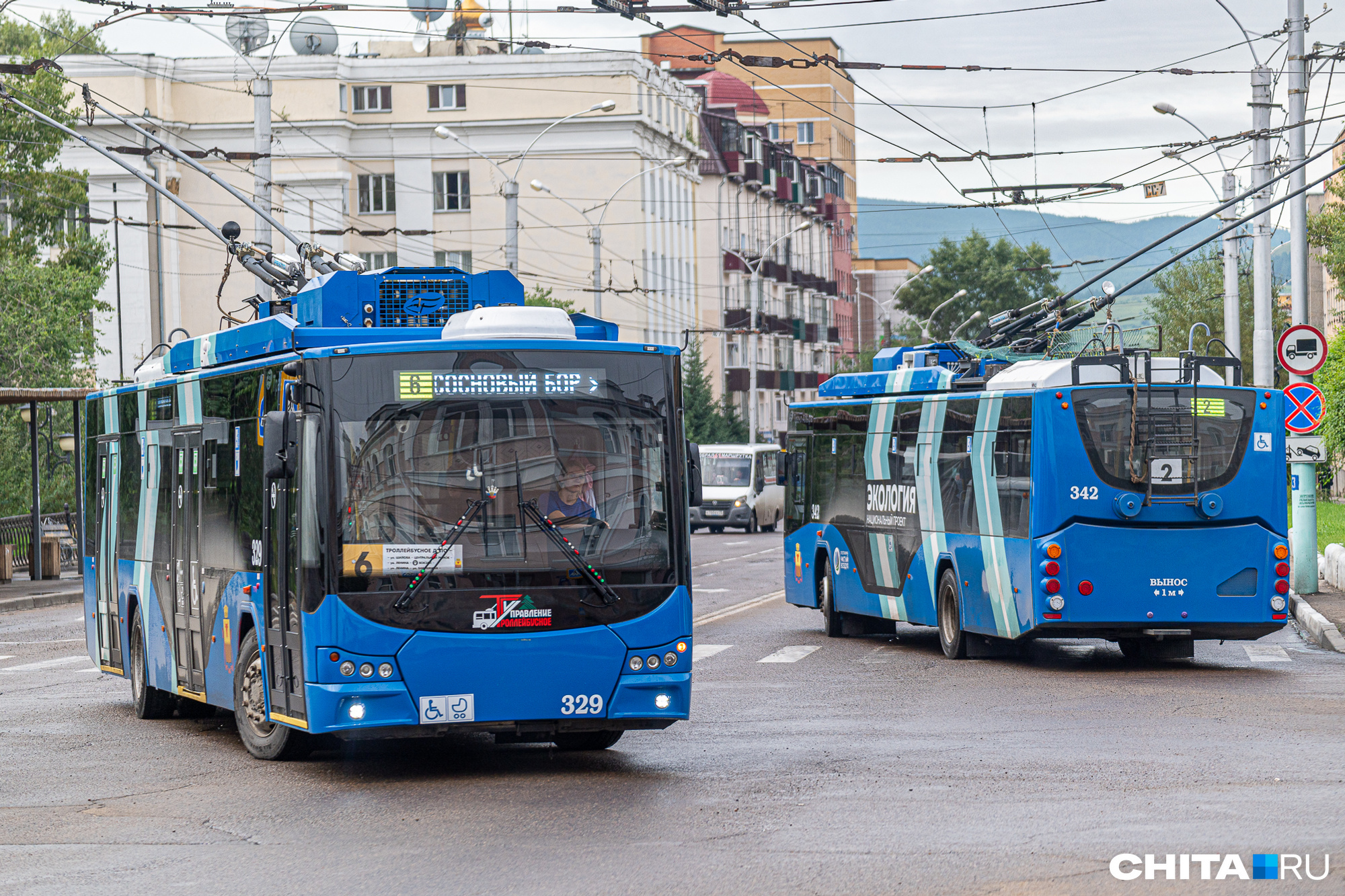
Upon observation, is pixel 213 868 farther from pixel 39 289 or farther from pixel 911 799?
pixel 39 289

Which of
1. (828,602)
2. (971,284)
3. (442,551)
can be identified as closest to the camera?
(442,551)

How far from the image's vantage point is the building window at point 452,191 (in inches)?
2822

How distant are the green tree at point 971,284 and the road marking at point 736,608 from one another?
9229 cm

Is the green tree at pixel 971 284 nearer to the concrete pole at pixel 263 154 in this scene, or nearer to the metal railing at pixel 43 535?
the metal railing at pixel 43 535

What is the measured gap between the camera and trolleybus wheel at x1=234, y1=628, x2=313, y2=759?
12422 mm

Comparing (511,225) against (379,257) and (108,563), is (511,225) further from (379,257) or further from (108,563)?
(379,257)

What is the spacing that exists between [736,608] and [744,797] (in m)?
16.3

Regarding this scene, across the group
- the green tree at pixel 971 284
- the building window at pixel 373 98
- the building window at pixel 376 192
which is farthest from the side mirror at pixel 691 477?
the green tree at pixel 971 284

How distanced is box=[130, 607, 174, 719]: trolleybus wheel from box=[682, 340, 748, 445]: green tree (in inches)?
2037

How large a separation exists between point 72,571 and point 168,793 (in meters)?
27.7

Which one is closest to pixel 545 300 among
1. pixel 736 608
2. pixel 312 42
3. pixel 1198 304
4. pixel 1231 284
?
pixel 312 42

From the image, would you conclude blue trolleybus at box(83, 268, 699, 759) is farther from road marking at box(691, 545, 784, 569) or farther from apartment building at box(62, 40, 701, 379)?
apartment building at box(62, 40, 701, 379)

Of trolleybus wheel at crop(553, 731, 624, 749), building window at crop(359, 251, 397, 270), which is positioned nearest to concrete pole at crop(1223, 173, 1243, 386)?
trolleybus wheel at crop(553, 731, 624, 749)

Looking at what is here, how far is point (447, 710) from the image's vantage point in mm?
11281
